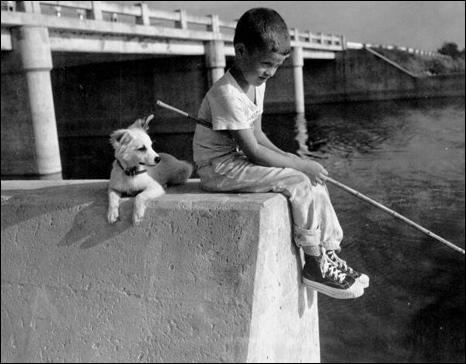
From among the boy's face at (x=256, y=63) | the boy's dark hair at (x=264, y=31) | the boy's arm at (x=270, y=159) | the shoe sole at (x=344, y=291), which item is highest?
the boy's dark hair at (x=264, y=31)

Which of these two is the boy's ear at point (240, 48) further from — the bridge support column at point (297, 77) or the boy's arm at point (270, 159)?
the bridge support column at point (297, 77)

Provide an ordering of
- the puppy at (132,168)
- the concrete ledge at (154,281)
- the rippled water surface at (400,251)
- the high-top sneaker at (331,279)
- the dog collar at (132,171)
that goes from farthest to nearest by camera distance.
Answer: the rippled water surface at (400,251)
the dog collar at (132,171)
the puppy at (132,168)
the high-top sneaker at (331,279)
the concrete ledge at (154,281)

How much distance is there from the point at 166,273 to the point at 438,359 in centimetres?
407

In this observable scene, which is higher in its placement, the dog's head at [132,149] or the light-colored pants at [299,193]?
the dog's head at [132,149]

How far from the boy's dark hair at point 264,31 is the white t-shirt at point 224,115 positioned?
29 cm

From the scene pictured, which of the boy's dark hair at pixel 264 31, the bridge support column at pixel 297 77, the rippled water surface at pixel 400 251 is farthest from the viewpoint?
the bridge support column at pixel 297 77

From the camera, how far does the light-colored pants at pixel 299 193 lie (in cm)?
341

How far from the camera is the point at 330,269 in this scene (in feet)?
11.4

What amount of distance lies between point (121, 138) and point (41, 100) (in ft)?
43.1

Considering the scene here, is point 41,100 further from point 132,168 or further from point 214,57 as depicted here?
point 132,168

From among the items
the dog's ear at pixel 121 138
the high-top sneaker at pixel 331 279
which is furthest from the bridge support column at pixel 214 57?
the high-top sneaker at pixel 331 279

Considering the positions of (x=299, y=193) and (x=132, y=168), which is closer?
(x=299, y=193)

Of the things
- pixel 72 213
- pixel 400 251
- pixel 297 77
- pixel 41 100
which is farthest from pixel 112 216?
pixel 297 77

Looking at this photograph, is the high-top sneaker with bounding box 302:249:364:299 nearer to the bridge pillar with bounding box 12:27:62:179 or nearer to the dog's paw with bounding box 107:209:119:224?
the dog's paw with bounding box 107:209:119:224
